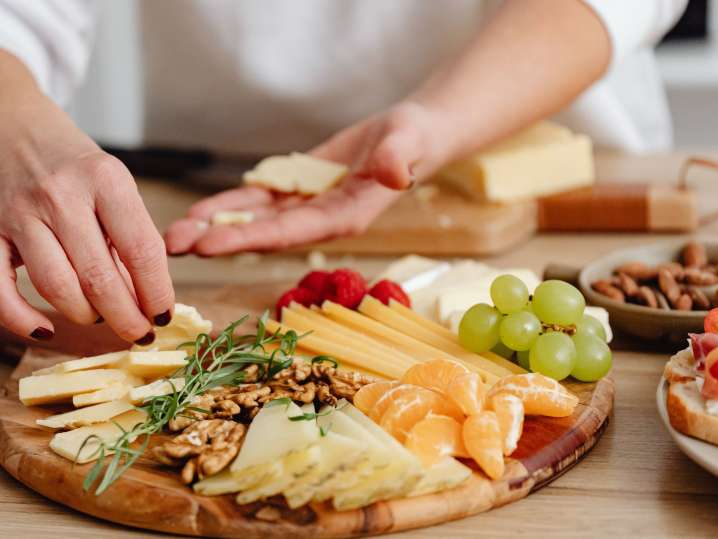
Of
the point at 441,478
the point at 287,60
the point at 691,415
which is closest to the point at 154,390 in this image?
the point at 441,478

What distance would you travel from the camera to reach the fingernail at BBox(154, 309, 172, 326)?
4.16 ft

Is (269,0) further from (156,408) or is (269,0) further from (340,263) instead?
(156,408)

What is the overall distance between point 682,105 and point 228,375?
294 centimetres

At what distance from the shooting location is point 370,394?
1173 millimetres

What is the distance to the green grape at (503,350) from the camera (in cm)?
138

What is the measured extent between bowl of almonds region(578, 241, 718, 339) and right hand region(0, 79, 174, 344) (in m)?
0.64

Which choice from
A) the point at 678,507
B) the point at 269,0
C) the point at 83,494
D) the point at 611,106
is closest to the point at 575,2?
the point at 611,106

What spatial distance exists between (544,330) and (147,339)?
504 millimetres

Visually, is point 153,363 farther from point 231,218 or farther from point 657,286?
point 657,286

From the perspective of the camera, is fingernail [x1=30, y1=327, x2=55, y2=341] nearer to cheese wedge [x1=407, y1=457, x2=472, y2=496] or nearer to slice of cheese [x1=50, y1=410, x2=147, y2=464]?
slice of cheese [x1=50, y1=410, x2=147, y2=464]

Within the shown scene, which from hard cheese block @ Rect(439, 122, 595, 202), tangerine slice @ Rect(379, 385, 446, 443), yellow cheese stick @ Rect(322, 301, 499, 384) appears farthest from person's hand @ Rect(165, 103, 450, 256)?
tangerine slice @ Rect(379, 385, 446, 443)

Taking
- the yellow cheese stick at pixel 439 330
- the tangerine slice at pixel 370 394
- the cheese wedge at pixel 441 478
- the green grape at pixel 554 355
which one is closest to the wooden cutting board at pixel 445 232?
the yellow cheese stick at pixel 439 330

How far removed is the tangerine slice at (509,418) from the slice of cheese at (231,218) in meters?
0.85

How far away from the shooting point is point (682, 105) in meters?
3.76
